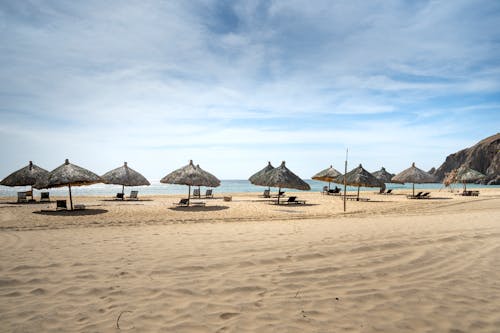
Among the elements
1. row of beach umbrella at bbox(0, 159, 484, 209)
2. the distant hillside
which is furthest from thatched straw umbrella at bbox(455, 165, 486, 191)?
the distant hillside

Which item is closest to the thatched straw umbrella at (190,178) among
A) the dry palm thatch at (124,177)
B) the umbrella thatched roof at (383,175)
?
the dry palm thatch at (124,177)

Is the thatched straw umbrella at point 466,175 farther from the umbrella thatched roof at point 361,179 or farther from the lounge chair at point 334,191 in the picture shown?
the umbrella thatched roof at point 361,179

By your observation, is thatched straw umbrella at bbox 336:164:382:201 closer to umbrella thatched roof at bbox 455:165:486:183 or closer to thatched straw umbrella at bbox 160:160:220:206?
thatched straw umbrella at bbox 160:160:220:206

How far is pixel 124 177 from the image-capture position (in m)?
20.1

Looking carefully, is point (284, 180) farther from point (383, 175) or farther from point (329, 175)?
point (383, 175)

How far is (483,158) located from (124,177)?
124695 mm

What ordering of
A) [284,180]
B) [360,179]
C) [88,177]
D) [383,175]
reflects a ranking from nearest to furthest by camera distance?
1. [88,177]
2. [284,180]
3. [360,179]
4. [383,175]

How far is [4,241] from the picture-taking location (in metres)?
6.64

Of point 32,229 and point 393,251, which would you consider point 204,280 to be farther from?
point 32,229

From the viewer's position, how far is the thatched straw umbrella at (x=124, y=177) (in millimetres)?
19812

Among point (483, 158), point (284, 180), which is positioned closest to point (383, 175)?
point (284, 180)

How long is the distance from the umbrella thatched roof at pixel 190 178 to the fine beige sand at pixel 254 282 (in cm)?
822

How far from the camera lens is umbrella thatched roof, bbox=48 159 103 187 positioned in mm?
13445

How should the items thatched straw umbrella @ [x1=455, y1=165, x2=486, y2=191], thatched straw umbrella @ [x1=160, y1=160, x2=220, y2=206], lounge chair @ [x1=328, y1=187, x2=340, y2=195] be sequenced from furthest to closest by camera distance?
thatched straw umbrella @ [x1=455, y1=165, x2=486, y2=191], lounge chair @ [x1=328, y1=187, x2=340, y2=195], thatched straw umbrella @ [x1=160, y1=160, x2=220, y2=206]
